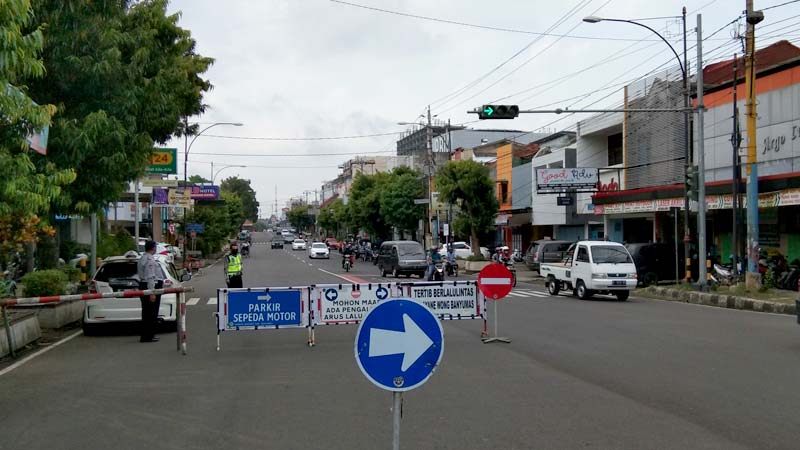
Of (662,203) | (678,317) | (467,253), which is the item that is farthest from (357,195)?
(678,317)

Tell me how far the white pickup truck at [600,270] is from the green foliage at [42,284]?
14517 millimetres

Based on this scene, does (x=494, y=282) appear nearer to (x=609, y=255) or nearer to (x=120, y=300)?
(x=120, y=300)

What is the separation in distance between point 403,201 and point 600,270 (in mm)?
41834

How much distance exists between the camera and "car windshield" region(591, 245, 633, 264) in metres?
22.8

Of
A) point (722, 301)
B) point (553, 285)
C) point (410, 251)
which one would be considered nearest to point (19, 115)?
point (722, 301)

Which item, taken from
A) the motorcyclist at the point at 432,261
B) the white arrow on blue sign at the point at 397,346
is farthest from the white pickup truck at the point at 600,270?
the white arrow on blue sign at the point at 397,346

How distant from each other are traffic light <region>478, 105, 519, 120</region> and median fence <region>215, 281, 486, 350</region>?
8095 mm

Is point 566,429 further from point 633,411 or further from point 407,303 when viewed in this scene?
point 407,303

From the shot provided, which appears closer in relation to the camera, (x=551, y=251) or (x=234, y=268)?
(x=234, y=268)

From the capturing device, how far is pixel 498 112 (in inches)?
805

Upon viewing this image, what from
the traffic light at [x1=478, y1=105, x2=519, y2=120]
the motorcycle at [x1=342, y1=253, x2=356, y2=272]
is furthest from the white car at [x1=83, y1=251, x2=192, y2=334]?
the motorcycle at [x1=342, y1=253, x2=356, y2=272]

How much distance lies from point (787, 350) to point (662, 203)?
20.5 metres

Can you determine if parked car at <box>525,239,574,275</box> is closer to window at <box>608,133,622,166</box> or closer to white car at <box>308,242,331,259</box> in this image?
window at <box>608,133,622,166</box>

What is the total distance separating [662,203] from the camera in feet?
104
